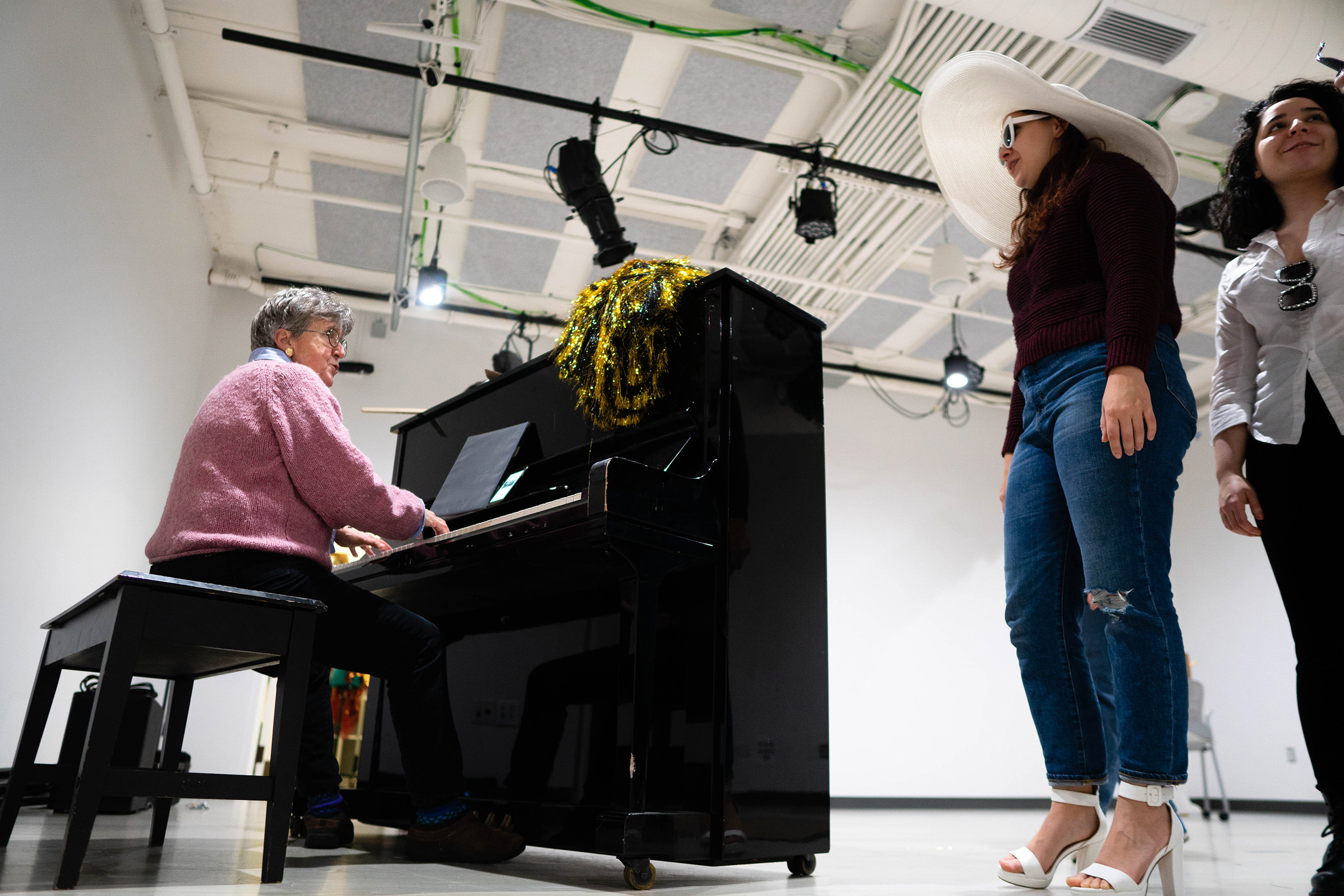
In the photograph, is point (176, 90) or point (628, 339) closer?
point (628, 339)

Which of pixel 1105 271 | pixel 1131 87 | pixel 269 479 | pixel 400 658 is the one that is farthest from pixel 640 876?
pixel 1131 87

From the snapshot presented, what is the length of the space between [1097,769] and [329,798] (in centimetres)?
181

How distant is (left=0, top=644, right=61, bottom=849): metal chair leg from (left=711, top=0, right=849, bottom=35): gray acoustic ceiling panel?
3.64 meters

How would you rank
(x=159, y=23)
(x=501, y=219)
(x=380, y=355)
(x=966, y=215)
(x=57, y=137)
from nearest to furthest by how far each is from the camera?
(x=966, y=215) → (x=57, y=137) → (x=159, y=23) → (x=501, y=219) → (x=380, y=355)

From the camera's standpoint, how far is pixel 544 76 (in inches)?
181

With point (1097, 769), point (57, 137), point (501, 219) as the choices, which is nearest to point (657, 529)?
point (1097, 769)

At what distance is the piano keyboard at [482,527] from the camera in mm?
1786

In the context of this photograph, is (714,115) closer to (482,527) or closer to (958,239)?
(958,239)

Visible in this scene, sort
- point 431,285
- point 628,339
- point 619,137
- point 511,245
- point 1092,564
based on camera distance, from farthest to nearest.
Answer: point 511,245 → point 431,285 → point 619,137 → point 628,339 → point 1092,564

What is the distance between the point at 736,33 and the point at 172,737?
3.61 meters

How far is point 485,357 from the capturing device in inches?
282

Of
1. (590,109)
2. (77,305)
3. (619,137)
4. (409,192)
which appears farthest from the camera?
(409,192)

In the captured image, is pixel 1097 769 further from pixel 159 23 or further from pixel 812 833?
pixel 159 23

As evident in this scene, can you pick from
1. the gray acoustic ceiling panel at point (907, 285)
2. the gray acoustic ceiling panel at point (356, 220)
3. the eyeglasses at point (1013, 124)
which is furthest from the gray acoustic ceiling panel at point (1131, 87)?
the gray acoustic ceiling panel at point (356, 220)
